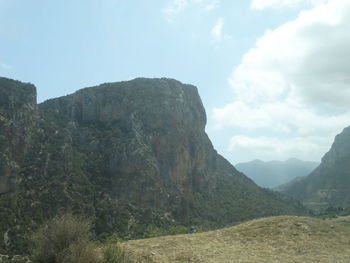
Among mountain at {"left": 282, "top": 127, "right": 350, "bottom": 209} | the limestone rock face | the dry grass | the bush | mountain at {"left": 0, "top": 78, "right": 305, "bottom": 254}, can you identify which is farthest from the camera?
mountain at {"left": 282, "top": 127, "right": 350, "bottom": 209}

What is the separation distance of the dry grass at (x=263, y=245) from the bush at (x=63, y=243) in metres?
2.24

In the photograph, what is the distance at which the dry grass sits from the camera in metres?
13.3

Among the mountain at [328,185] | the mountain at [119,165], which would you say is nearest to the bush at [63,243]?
the mountain at [119,165]

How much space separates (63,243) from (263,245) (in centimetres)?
716

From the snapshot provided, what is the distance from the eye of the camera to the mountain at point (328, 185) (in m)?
118

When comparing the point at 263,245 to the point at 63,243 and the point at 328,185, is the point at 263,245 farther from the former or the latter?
the point at 328,185

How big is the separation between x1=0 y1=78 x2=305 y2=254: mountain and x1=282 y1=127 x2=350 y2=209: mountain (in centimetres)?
2196

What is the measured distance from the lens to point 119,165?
239 ft

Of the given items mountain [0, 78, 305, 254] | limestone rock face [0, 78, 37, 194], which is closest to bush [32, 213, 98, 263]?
mountain [0, 78, 305, 254]

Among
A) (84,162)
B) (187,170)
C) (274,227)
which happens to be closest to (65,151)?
(84,162)

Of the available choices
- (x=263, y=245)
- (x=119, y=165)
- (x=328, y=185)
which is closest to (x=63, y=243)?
(x=263, y=245)

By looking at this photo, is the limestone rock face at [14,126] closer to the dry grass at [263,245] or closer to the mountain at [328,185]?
the dry grass at [263,245]

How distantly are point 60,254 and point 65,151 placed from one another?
5372 cm

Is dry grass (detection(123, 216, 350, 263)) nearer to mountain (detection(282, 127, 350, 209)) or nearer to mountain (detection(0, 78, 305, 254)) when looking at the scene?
mountain (detection(0, 78, 305, 254))
